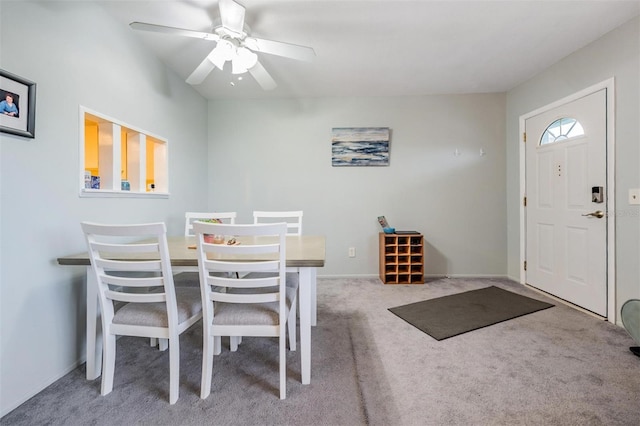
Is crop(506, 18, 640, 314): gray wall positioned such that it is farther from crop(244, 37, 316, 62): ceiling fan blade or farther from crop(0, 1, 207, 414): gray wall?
crop(0, 1, 207, 414): gray wall

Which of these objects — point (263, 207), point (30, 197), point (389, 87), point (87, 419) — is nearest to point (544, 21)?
point (389, 87)

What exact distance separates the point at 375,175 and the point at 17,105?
3.17 metres

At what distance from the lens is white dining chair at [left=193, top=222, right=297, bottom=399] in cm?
123

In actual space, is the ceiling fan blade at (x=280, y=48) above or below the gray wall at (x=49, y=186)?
above

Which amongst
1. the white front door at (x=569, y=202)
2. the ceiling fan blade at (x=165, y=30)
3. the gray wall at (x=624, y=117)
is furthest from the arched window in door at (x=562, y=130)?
the ceiling fan blade at (x=165, y=30)

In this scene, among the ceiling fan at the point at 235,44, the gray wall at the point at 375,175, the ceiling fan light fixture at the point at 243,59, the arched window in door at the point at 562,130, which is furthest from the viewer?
the gray wall at the point at 375,175

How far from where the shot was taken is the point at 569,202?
2549mm

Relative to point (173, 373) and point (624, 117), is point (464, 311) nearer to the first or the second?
point (624, 117)

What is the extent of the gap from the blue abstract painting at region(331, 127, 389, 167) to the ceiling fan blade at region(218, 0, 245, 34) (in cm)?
186

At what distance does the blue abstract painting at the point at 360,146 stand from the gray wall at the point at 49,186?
7.42ft

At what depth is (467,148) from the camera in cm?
346

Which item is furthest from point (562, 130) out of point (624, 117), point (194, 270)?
point (194, 270)

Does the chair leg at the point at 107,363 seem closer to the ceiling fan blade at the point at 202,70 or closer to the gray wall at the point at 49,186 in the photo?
the gray wall at the point at 49,186

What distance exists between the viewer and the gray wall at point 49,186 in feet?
4.28
